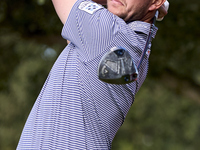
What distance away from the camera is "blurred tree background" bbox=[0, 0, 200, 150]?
7.53m

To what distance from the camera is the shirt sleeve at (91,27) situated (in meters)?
2.31

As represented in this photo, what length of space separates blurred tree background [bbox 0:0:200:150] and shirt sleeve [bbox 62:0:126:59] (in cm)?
500

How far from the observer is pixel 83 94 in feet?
7.55

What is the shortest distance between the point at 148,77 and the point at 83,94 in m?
6.62

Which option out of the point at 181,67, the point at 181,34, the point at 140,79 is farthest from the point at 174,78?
the point at 140,79

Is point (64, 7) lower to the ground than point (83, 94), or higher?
higher

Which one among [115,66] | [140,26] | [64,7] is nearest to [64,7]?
[64,7]

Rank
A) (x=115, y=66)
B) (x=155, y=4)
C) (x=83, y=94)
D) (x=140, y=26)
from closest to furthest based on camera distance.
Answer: (x=115, y=66), (x=83, y=94), (x=140, y=26), (x=155, y=4)

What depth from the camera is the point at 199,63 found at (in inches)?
309

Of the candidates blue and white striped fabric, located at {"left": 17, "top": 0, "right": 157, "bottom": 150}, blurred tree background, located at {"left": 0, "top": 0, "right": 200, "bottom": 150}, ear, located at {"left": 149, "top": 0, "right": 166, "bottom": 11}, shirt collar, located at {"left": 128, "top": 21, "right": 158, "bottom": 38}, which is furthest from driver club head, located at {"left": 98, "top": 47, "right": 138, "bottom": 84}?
blurred tree background, located at {"left": 0, "top": 0, "right": 200, "bottom": 150}

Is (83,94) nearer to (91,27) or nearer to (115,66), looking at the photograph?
(91,27)

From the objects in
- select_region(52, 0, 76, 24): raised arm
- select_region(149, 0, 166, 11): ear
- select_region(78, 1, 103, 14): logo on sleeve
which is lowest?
select_region(149, 0, 166, 11): ear

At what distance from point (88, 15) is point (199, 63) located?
574 cm

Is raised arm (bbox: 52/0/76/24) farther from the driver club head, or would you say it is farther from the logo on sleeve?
the driver club head
